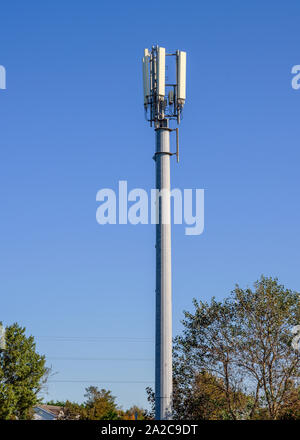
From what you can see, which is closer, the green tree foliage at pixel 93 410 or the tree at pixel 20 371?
the tree at pixel 20 371

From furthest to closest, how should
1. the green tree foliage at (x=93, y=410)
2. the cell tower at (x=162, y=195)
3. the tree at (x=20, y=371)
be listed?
the green tree foliage at (x=93, y=410) < the tree at (x=20, y=371) < the cell tower at (x=162, y=195)

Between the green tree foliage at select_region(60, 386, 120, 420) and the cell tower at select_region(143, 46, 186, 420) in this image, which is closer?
the cell tower at select_region(143, 46, 186, 420)

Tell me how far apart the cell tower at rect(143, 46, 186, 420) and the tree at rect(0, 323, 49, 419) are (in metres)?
35.0

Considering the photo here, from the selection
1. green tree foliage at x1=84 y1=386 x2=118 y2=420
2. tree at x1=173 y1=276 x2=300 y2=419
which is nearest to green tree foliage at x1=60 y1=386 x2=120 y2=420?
green tree foliage at x1=84 y1=386 x2=118 y2=420

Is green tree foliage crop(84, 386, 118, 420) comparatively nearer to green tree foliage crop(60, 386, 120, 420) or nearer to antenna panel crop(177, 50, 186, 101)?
green tree foliage crop(60, 386, 120, 420)

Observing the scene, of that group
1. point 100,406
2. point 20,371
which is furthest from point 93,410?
point 20,371

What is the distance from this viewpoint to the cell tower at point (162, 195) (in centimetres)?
3716

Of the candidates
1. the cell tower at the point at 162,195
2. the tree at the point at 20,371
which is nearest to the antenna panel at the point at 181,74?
the cell tower at the point at 162,195

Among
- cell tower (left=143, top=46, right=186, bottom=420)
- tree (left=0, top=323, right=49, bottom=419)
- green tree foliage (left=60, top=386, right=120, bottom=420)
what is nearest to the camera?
cell tower (left=143, top=46, right=186, bottom=420)

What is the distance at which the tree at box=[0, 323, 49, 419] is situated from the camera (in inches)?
2724

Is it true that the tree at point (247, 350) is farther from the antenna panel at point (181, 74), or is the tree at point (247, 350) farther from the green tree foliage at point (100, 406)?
the green tree foliage at point (100, 406)

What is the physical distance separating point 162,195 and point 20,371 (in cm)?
3739

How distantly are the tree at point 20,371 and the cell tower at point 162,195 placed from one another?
1376 inches

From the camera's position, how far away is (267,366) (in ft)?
145
